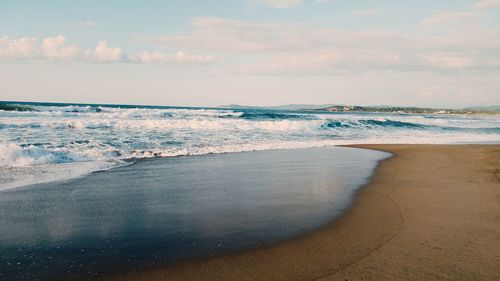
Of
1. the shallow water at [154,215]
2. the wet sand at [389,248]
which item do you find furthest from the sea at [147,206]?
the wet sand at [389,248]

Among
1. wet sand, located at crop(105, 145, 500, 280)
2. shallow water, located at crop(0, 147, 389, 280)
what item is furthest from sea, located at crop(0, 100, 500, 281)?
wet sand, located at crop(105, 145, 500, 280)

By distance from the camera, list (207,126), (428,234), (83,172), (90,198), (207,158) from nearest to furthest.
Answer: (428,234) < (90,198) < (83,172) < (207,158) < (207,126)

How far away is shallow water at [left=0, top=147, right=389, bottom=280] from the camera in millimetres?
3879

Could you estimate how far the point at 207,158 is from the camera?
39.4 feet

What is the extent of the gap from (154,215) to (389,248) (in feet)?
10.5

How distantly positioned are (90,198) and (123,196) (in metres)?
0.54

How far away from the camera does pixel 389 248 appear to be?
13.8 ft

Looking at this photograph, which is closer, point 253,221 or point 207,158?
point 253,221

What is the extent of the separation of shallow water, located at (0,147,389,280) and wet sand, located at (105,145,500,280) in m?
0.30

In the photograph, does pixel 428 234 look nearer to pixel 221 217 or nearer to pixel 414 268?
pixel 414 268

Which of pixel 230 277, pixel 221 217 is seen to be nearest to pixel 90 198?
pixel 221 217

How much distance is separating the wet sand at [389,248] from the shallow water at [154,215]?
0.30m

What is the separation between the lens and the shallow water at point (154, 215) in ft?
12.7

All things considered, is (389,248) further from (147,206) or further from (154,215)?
(147,206)
